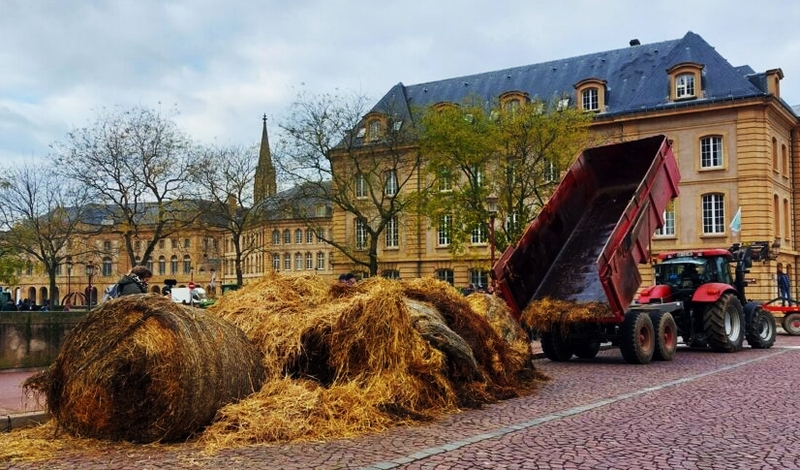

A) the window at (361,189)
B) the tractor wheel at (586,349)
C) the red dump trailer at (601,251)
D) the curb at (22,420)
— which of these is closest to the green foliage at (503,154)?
the window at (361,189)

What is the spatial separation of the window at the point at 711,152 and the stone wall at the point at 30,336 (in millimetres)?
35659

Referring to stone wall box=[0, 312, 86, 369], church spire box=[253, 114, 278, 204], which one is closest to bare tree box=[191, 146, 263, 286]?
church spire box=[253, 114, 278, 204]

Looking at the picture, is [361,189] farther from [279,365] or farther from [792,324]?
[279,365]

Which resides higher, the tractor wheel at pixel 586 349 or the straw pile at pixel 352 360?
the straw pile at pixel 352 360

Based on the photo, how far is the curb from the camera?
845cm

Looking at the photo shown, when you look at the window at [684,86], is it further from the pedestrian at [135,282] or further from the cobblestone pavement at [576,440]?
the pedestrian at [135,282]

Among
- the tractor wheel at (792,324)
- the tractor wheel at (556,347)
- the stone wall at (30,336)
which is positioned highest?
the stone wall at (30,336)

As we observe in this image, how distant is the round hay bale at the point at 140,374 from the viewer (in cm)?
743

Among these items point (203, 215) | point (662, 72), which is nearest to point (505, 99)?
point (662, 72)

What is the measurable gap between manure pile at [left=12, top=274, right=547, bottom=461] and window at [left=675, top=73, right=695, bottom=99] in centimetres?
3587

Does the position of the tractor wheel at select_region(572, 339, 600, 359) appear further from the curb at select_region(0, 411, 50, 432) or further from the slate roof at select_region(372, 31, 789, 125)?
the slate roof at select_region(372, 31, 789, 125)

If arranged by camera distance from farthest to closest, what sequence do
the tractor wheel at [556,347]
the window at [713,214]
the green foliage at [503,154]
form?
the window at [713,214] → the green foliage at [503,154] → the tractor wheel at [556,347]

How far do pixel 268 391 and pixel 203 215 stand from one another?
34.9 metres

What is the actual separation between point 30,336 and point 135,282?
565 centimetres
